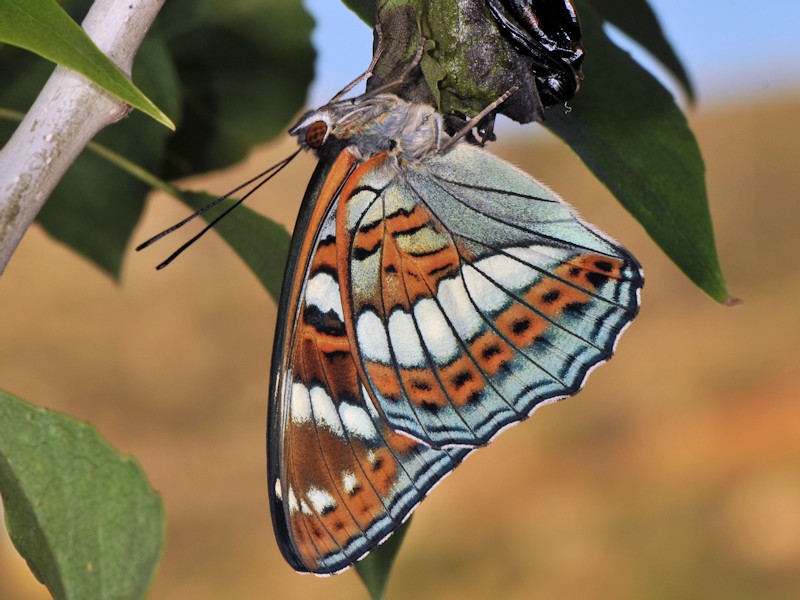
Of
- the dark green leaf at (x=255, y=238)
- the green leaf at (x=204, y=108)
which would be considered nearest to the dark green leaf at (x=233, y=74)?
the green leaf at (x=204, y=108)

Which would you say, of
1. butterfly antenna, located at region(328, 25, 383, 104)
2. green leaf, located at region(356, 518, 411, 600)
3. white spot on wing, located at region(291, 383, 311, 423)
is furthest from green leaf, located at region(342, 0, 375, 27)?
green leaf, located at region(356, 518, 411, 600)

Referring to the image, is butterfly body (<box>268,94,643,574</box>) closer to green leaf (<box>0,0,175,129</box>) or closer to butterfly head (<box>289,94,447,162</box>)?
butterfly head (<box>289,94,447,162</box>)

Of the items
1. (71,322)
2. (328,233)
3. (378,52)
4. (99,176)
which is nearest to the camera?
(378,52)

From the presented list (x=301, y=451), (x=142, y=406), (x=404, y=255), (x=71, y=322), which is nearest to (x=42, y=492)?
(x=301, y=451)

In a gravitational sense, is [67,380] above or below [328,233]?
below

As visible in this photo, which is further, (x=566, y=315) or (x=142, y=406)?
(x=142, y=406)

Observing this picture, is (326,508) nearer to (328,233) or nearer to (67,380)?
(328,233)

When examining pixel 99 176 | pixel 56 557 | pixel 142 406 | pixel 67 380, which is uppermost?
pixel 99 176

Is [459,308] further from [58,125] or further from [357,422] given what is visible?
[58,125]

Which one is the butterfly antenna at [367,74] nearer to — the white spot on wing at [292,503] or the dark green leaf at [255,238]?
the dark green leaf at [255,238]
